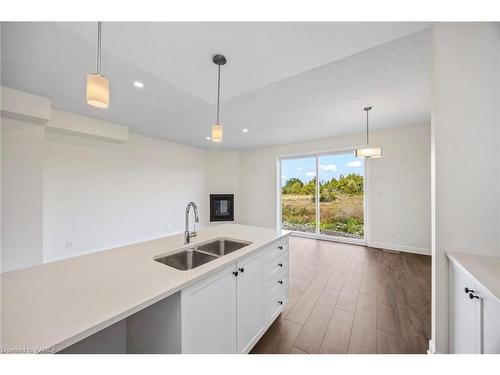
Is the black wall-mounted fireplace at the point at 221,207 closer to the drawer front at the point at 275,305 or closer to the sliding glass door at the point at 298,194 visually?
the sliding glass door at the point at 298,194

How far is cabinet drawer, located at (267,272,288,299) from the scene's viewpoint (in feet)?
5.24

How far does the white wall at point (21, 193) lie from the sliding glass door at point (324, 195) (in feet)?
16.8

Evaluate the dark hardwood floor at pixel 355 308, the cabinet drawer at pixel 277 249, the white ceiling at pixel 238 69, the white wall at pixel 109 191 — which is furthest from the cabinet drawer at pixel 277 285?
the white wall at pixel 109 191

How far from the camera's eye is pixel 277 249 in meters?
1.72

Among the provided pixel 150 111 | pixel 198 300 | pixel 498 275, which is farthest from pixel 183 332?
pixel 150 111

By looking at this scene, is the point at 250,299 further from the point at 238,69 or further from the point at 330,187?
the point at 330,187

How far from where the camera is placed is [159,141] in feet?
15.9

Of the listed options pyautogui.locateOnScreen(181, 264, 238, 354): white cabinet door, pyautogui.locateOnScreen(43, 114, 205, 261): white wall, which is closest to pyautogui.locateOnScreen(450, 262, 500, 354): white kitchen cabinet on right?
pyautogui.locateOnScreen(181, 264, 238, 354): white cabinet door

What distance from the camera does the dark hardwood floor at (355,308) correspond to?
1.50 meters

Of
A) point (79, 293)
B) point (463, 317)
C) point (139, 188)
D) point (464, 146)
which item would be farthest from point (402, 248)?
point (139, 188)

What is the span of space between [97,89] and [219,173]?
516 centimetres

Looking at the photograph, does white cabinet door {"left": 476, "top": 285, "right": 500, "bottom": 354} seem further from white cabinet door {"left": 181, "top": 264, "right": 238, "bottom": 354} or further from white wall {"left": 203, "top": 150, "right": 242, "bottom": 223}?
white wall {"left": 203, "top": 150, "right": 242, "bottom": 223}

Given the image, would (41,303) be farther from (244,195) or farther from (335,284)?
(244,195)

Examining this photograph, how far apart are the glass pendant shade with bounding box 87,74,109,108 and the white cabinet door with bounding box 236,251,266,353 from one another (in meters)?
1.30
